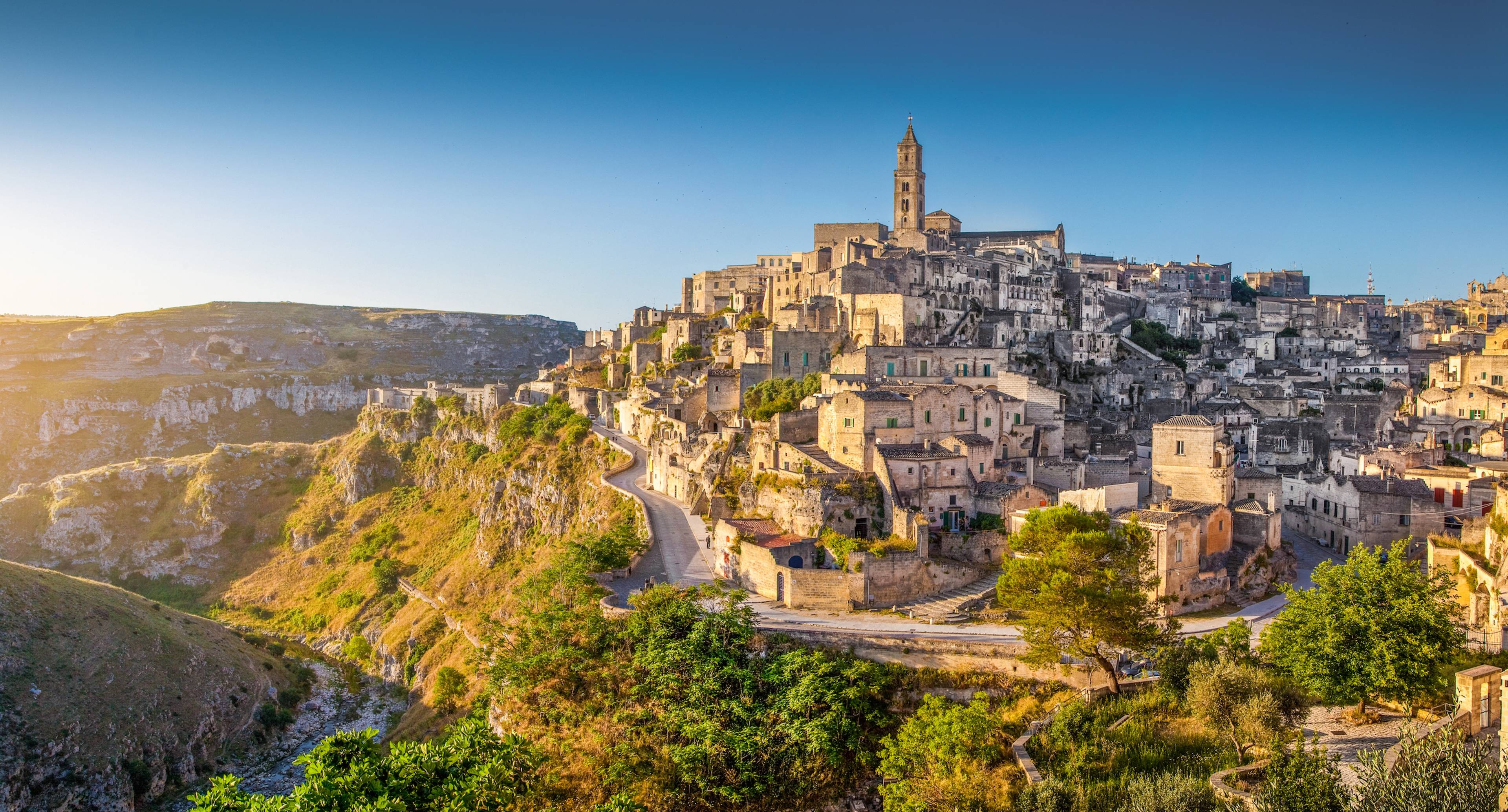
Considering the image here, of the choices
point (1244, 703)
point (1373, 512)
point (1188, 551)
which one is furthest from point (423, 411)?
point (1244, 703)

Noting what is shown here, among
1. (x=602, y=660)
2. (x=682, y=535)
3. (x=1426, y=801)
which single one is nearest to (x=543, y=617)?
(x=602, y=660)

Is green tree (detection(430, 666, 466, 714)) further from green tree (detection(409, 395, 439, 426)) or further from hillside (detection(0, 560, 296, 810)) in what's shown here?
green tree (detection(409, 395, 439, 426))

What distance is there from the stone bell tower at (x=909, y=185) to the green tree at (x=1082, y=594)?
58823 mm

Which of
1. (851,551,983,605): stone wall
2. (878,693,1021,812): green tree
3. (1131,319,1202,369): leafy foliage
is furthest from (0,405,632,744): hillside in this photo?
(1131,319,1202,369): leafy foliage

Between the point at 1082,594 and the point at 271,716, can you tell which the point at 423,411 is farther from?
the point at 1082,594

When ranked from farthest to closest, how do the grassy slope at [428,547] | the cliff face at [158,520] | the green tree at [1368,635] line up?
1. the cliff face at [158,520]
2. the grassy slope at [428,547]
3. the green tree at [1368,635]

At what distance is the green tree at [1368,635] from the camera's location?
2169cm

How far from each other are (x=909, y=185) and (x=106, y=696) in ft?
233

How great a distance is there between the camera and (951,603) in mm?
30578

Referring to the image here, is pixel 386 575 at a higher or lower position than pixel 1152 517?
lower

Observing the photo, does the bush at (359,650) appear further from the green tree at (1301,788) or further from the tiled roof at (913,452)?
the green tree at (1301,788)

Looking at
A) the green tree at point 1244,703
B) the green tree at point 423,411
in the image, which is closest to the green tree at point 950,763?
the green tree at point 1244,703

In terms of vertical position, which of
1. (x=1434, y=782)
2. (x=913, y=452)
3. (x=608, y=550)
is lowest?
(x=608, y=550)

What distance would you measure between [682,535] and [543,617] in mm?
9499
